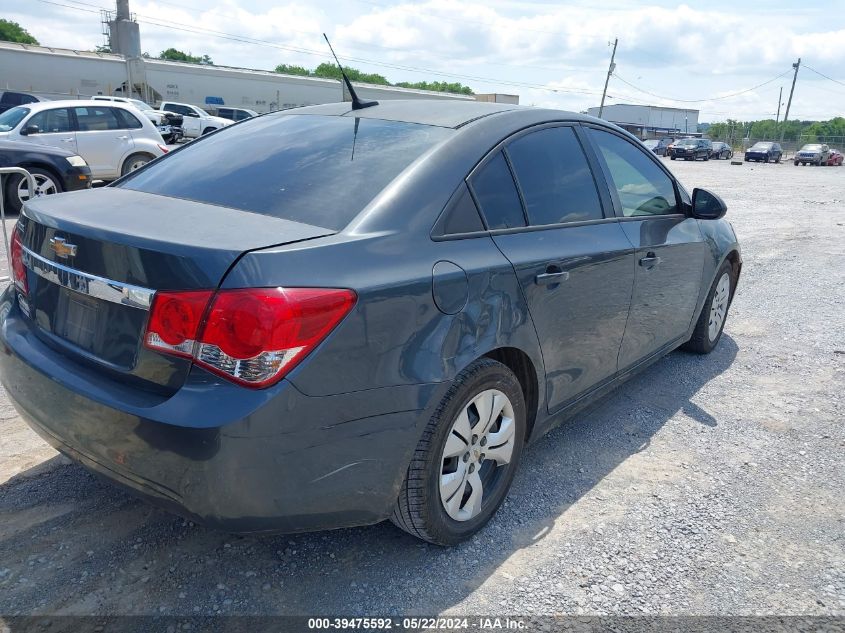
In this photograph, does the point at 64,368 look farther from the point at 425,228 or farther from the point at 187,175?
the point at 425,228

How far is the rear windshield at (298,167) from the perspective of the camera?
97.0 inches

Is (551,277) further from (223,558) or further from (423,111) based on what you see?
(223,558)

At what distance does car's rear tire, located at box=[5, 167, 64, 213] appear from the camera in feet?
31.2

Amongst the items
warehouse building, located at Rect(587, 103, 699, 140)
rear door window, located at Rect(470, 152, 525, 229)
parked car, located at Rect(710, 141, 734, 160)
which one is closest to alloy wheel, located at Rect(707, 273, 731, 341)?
rear door window, located at Rect(470, 152, 525, 229)

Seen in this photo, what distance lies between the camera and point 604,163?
3574 mm

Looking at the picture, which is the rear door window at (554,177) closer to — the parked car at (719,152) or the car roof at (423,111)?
the car roof at (423,111)

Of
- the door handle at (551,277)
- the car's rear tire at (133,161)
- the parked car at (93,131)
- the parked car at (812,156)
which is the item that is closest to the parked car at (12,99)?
the parked car at (93,131)

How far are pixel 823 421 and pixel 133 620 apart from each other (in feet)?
12.5

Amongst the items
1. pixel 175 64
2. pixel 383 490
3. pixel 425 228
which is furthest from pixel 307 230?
pixel 175 64

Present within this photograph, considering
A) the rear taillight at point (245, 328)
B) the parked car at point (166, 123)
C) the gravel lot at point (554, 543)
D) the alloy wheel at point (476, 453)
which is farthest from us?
the parked car at point (166, 123)

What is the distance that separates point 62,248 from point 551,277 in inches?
72.8

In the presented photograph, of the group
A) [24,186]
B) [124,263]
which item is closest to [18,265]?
[124,263]

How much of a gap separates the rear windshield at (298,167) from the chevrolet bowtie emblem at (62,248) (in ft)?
1.62

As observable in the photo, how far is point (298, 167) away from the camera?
2711 mm
